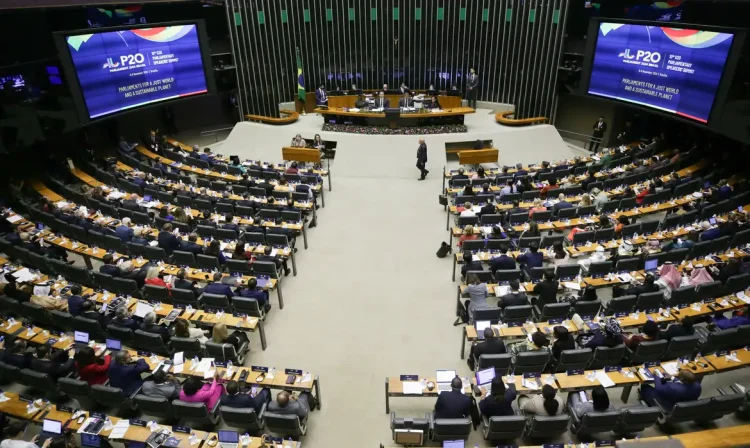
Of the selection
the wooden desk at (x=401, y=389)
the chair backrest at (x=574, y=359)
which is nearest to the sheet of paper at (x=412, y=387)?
the wooden desk at (x=401, y=389)

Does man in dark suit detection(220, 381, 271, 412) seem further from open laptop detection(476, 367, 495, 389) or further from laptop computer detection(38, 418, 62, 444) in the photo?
open laptop detection(476, 367, 495, 389)

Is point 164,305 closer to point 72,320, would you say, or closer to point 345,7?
point 72,320

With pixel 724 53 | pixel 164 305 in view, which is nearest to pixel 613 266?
pixel 724 53

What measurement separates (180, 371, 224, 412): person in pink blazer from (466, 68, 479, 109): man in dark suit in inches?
728

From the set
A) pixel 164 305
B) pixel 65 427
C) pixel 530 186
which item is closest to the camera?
pixel 65 427

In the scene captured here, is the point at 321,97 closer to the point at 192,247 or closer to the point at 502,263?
the point at 192,247

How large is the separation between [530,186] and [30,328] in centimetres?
1290

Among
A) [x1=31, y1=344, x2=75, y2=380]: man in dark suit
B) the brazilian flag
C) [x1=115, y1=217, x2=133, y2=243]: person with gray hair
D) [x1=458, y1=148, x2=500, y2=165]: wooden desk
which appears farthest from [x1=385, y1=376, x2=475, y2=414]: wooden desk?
the brazilian flag

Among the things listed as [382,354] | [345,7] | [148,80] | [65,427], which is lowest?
[382,354]

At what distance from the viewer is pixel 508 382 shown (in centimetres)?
738

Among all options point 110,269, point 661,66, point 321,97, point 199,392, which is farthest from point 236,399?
point 321,97

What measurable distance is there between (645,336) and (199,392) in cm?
745

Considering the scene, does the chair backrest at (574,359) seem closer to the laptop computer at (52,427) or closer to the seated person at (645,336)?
the seated person at (645,336)

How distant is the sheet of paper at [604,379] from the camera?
24.1 ft
